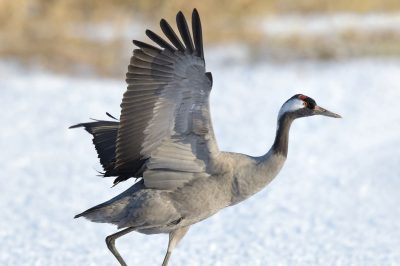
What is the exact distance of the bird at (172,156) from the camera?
5086 mm

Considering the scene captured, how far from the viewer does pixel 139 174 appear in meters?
5.43

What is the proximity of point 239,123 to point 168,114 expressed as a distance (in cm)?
715

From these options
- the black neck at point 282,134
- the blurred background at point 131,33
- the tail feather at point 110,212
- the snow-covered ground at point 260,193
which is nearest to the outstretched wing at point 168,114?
the tail feather at point 110,212

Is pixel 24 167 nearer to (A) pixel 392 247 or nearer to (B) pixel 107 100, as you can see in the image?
(B) pixel 107 100

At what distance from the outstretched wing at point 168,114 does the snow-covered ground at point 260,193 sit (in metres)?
1.23

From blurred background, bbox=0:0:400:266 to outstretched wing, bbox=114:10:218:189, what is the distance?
4.07 ft

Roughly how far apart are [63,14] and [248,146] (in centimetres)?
1027

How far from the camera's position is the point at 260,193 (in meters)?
8.76

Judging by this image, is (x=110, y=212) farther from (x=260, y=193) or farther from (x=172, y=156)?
(x=260, y=193)

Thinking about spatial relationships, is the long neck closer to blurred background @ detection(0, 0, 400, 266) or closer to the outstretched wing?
the outstretched wing

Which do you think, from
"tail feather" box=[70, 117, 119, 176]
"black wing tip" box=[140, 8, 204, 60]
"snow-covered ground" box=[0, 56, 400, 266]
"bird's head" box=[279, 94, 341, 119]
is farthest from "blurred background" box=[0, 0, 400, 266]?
"black wing tip" box=[140, 8, 204, 60]

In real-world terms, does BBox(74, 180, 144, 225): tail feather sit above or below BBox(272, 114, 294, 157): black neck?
below

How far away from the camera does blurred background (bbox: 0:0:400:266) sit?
6.93 meters

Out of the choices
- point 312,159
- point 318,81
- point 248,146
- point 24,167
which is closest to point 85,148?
point 24,167
